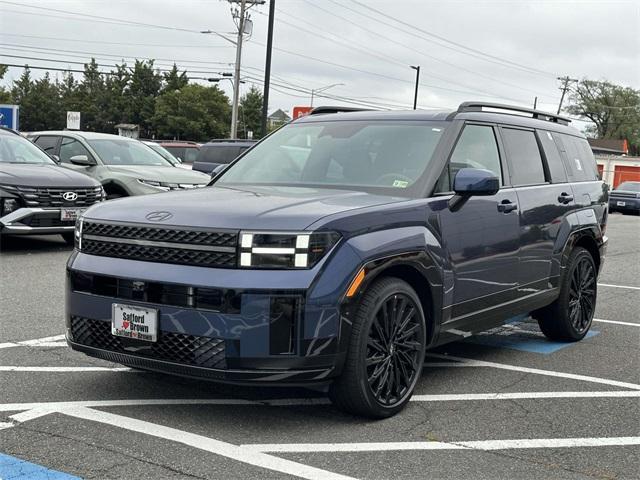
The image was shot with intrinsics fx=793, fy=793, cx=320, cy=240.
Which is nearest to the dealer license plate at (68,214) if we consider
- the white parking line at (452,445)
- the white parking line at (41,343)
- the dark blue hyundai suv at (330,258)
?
the white parking line at (41,343)

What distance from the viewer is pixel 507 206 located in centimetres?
568

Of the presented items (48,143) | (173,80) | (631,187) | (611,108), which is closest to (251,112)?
(173,80)

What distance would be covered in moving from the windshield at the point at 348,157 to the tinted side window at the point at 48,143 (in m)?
9.40

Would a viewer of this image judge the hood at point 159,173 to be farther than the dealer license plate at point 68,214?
Yes

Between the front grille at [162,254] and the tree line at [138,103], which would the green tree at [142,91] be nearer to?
the tree line at [138,103]

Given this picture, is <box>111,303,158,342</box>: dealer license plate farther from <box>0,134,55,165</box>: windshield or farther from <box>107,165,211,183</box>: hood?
<box>107,165,211,183</box>: hood

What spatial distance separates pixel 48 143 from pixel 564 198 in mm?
10669

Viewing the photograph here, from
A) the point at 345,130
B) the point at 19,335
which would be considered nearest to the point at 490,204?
the point at 345,130

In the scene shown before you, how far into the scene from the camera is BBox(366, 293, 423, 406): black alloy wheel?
441cm

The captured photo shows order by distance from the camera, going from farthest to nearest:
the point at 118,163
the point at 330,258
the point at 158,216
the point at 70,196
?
the point at 118,163, the point at 70,196, the point at 158,216, the point at 330,258

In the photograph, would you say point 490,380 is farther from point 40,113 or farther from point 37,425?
point 40,113

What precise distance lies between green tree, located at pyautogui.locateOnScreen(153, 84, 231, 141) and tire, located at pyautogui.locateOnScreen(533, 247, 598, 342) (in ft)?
270

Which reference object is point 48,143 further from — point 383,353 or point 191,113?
point 191,113

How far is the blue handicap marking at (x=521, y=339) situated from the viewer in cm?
675
